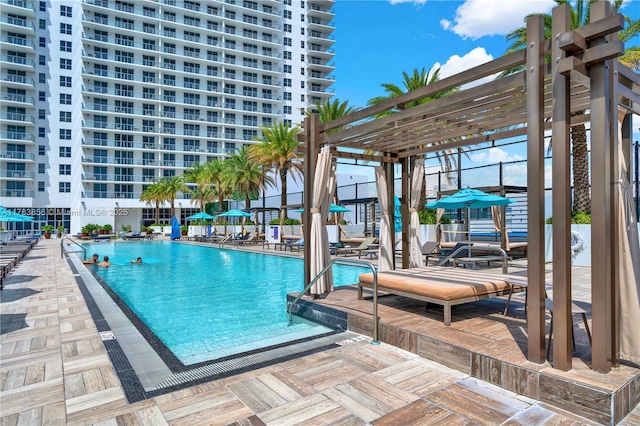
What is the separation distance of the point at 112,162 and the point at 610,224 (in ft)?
168

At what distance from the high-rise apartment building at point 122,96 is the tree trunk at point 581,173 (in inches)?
1696

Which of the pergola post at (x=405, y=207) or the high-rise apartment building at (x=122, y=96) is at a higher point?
the high-rise apartment building at (x=122, y=96)

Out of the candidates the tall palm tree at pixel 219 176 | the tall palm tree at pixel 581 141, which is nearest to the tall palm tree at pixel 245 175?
the tall palm tree at pixel 219 176

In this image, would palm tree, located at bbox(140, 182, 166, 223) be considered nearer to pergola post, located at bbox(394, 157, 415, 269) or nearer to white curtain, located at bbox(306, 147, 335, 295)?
pergola post, located at bbox(394, 157, 415, 269)

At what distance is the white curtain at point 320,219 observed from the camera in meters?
6.33

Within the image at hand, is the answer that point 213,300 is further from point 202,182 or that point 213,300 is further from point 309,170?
point 202,182

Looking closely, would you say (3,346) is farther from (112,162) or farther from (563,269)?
(112,162)

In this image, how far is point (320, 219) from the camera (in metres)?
6.43

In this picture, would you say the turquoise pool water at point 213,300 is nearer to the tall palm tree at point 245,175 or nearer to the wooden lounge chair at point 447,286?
the wooden lounge chair at point 447,286

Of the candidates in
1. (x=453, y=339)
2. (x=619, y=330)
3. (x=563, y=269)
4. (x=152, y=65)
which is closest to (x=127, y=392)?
(x=453, y=339)

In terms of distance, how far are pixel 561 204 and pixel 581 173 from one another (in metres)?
11.4

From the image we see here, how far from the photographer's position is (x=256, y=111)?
56188mm

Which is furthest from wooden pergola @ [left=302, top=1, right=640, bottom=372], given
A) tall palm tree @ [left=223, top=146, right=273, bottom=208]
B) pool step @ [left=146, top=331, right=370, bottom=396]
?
tall palm tree @ [left=223, top=146, right=273, bottom=208]

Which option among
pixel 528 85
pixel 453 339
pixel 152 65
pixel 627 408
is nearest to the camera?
pixel 627 408
